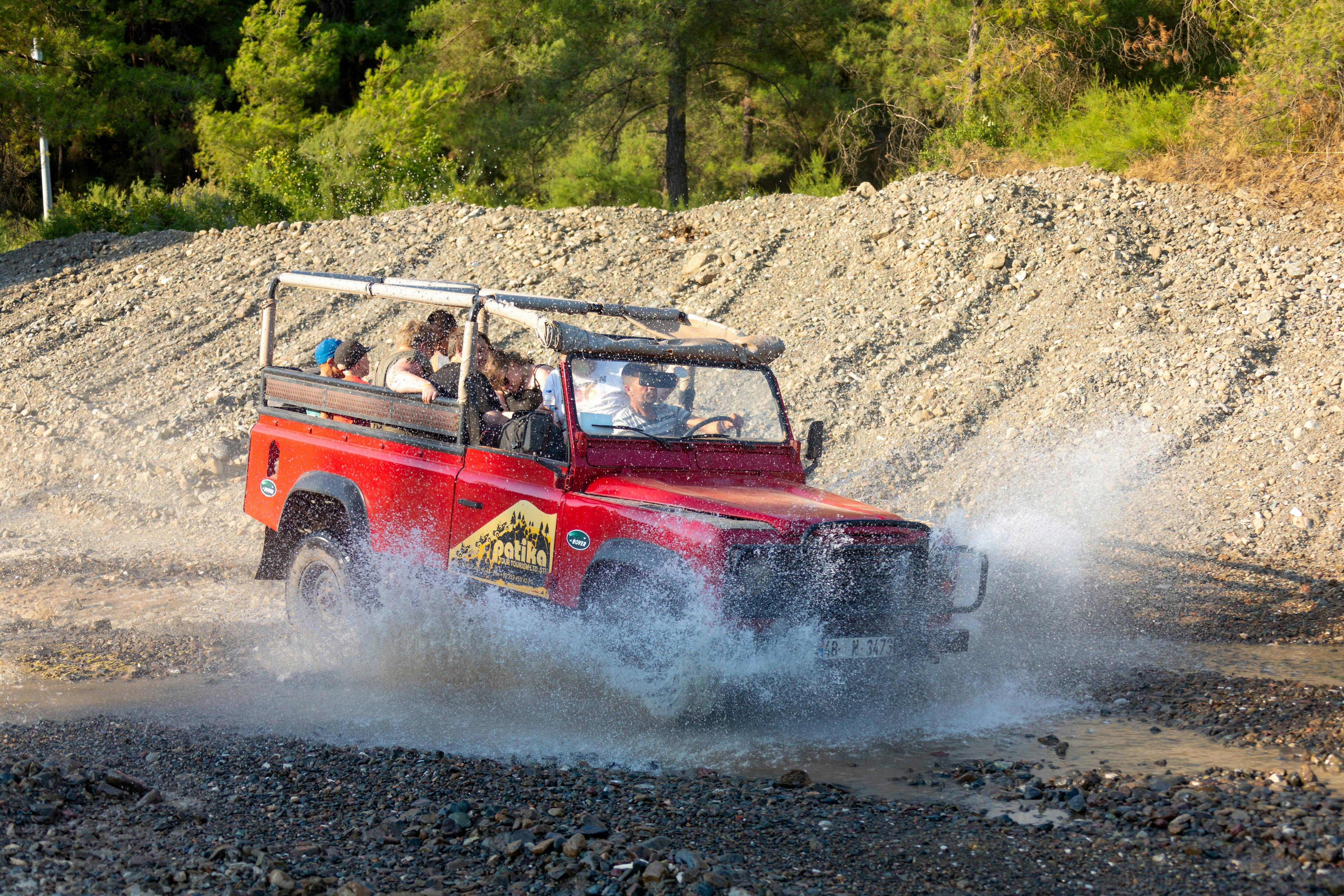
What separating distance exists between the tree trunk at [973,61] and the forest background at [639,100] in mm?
67

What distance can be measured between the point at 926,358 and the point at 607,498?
8.81 metres

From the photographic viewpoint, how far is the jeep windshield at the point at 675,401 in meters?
6.53

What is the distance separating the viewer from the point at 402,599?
683cm

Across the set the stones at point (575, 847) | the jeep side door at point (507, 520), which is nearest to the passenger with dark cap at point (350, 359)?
the jeep side door at point (507, 520)

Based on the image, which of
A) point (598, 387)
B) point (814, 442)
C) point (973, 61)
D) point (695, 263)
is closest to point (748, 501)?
point (598, 387)

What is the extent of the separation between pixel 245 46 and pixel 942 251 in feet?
63.6

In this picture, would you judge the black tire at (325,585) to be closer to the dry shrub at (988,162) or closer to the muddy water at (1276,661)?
the muddy water at (1276,661)

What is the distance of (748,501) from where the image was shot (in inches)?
240

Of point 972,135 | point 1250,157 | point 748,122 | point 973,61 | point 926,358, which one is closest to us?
point 926,358

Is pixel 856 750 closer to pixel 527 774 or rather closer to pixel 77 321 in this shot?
pixel 527 774

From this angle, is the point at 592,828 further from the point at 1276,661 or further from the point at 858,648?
the point at 1276,661

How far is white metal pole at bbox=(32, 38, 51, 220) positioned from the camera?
936 inches

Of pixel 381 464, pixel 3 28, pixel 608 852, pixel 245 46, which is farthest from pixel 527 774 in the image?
pixel 245 46

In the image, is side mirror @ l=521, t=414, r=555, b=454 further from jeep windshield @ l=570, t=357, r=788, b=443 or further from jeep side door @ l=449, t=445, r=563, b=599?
jeep windshield @ l=570, t=357, r=788, b=443
